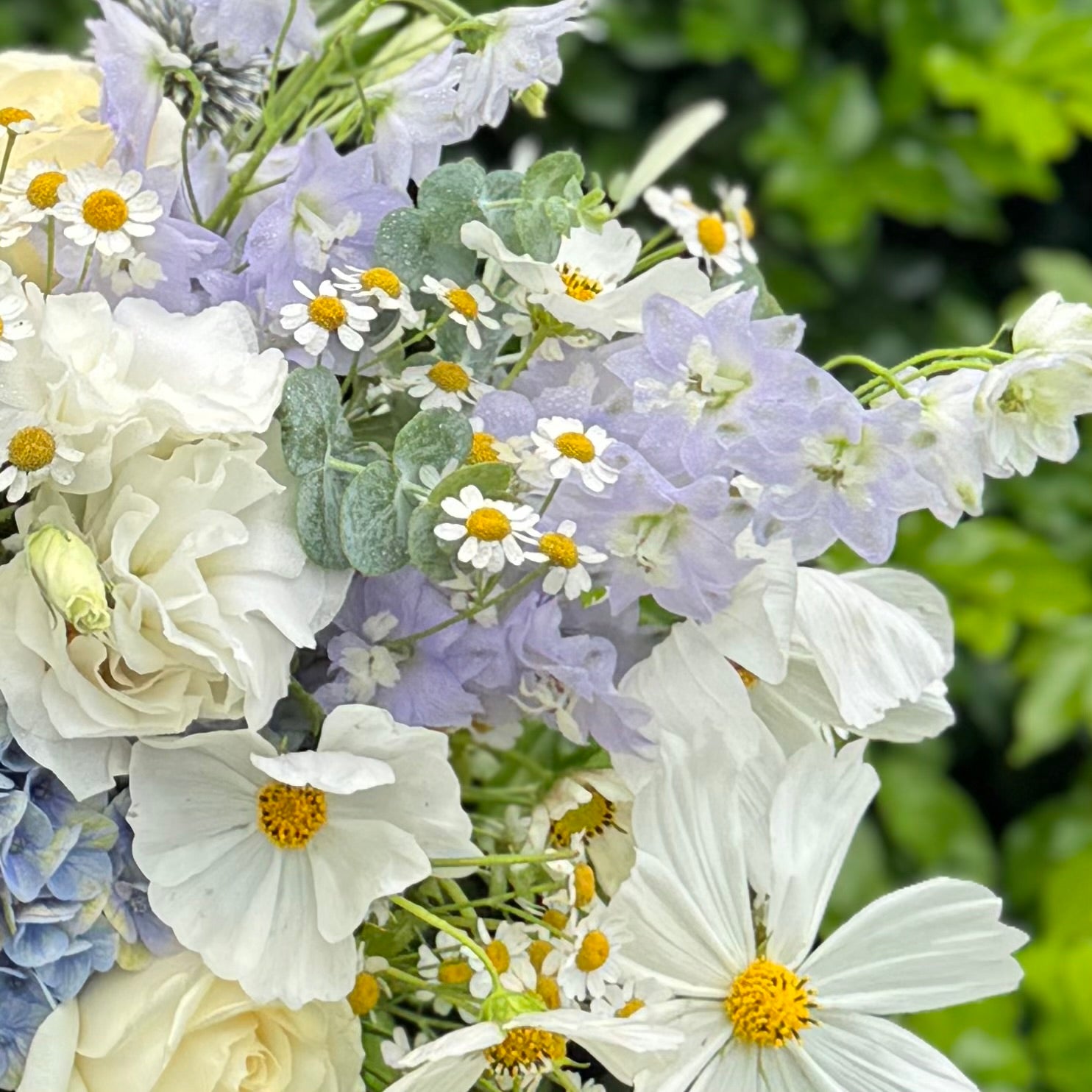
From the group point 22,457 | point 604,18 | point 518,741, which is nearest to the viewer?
point 22,457

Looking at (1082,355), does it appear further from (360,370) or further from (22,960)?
(22,960)

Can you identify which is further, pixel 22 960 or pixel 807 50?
pixel 807 50

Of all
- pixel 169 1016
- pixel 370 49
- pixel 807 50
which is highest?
pixel 370 49

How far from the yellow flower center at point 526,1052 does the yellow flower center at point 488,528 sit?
0.12m

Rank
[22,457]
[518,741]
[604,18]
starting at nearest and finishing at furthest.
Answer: [22,457] < [518,741] < [604,18]

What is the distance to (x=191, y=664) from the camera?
1.08 feet

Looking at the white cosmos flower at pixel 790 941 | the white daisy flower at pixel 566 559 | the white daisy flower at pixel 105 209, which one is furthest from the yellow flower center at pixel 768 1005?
the white daisy flower at pixel 105 209

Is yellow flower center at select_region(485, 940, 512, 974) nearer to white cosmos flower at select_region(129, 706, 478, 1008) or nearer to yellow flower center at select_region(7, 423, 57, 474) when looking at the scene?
white cosmos flower at select_region(129, 706, 478, 1008)

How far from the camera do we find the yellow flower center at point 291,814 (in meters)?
0.35

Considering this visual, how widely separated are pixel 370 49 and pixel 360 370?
0.21m

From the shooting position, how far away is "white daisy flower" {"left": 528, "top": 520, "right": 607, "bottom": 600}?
326mm

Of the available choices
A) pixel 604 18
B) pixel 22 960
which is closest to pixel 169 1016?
pixel 22 960

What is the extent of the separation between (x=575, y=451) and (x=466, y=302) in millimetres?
54

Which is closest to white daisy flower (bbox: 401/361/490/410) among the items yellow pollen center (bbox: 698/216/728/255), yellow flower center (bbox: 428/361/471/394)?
yellow flower center (bbox: 428/361/471/394)
